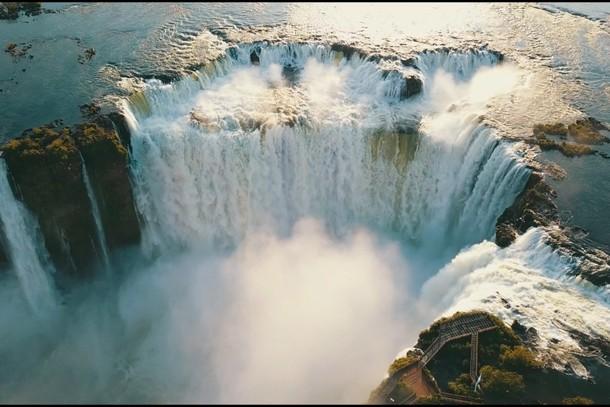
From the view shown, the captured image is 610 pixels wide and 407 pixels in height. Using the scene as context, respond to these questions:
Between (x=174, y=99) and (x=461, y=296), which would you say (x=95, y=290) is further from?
(x=461, y=296)

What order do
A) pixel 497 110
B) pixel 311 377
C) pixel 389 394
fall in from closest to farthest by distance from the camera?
pixel 389 394
pixel 311 377
pixel 497 110

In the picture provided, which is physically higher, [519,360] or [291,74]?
[291,74]

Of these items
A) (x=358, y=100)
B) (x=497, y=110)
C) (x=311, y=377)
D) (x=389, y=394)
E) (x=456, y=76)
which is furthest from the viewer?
(x=456, y=76)

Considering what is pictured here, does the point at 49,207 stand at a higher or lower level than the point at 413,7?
lower

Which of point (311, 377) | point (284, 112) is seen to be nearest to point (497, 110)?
point (284, 112)

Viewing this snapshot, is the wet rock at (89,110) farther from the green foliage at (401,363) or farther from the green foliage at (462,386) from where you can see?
the green foliage at (462,386)

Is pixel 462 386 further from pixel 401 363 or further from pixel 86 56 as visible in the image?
pixel 86 56

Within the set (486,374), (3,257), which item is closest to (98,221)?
(3,257)
